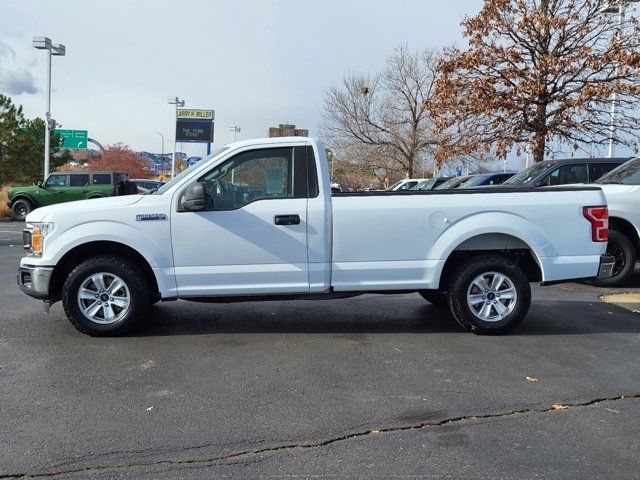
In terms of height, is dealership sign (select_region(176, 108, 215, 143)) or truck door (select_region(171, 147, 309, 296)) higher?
dealership sign (select_region(176, 108, 215, 143))

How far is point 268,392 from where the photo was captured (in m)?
4.72

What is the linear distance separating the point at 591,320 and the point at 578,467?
415 centimetres

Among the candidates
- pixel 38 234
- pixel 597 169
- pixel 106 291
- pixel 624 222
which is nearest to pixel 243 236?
pixel 106 291

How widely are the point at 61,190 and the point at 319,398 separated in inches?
833

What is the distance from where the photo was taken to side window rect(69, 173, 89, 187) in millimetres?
23203

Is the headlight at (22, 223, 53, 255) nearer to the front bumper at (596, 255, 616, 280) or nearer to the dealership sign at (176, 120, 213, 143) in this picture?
the front bumper at (596, 255, 616, 280)

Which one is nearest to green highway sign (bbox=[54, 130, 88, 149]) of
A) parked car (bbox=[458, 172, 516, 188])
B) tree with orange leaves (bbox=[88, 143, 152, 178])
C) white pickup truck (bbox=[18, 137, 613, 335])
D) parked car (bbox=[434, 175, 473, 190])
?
tree with orange leaves (bbox=[88, 143, 152, 178])

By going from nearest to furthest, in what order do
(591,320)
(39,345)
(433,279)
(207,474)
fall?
(207,474) → (39,345) → (433,279) → (591,320)

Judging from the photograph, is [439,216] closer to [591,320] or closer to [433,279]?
[433,279]

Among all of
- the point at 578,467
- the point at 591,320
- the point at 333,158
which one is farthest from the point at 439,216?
the point at 333,158

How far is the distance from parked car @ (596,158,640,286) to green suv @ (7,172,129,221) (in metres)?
18.1

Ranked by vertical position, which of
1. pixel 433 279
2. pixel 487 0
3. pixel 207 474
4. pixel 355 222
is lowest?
pixel 207 474

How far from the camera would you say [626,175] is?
31.5 ft

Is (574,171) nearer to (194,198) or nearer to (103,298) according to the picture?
(194,198)
